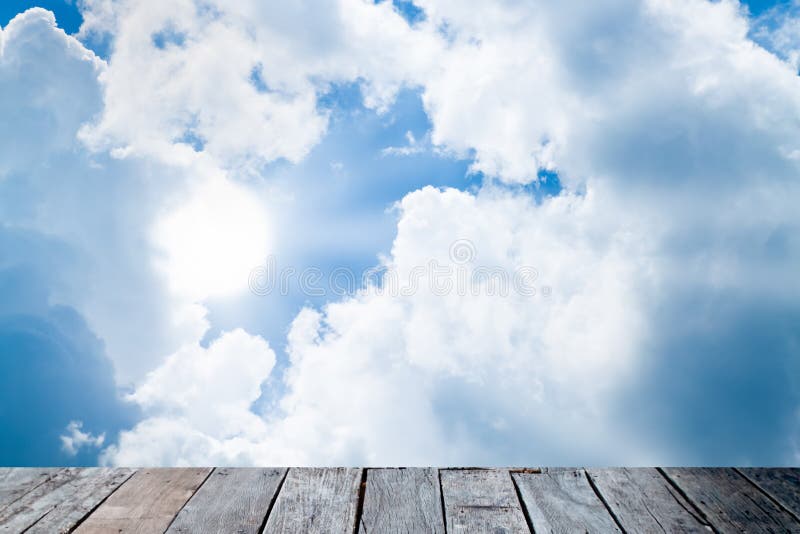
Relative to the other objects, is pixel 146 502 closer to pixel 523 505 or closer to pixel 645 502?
pixel 523 505

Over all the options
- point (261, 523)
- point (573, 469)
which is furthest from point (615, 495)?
point (261, 523)

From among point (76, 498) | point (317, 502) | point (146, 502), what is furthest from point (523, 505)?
point (76, 498)

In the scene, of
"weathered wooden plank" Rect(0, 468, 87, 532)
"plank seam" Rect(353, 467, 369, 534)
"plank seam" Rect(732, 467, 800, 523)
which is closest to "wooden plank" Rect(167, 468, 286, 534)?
"plank seam" Rect(353, 467, 369, 534)

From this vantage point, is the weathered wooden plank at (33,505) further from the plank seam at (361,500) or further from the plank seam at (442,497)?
the plank seam at (442,497)

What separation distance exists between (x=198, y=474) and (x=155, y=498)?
0.24m

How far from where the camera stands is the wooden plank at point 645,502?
207cm

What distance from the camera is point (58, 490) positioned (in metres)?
2.32

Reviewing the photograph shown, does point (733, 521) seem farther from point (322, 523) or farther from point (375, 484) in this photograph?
point (322, 523)

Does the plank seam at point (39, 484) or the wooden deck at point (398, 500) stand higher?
the plank seam at point (39, 484)

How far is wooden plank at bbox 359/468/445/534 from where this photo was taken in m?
2.01

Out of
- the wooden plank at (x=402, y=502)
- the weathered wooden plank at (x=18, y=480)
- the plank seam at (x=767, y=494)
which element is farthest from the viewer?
the weathered wooden plank at (x=18, y=480)

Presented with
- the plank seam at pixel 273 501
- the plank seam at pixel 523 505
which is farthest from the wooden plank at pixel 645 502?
the plank seam at pixel 273 501

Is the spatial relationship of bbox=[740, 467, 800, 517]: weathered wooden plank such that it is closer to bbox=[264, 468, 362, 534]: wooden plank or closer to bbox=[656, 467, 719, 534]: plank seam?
bbox=[656, 467, 719, 534]: plank seam

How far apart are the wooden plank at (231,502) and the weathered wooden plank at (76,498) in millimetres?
387
